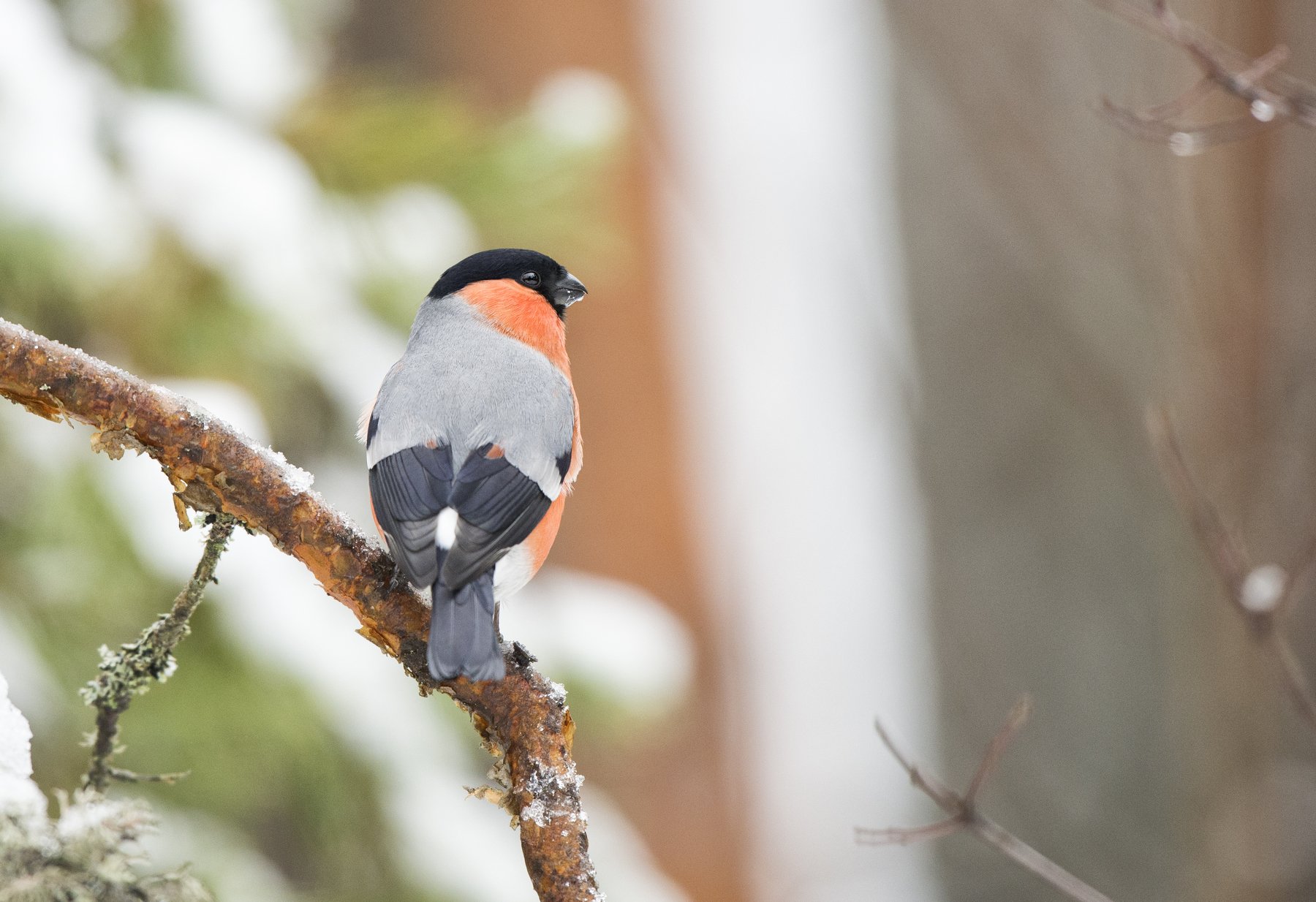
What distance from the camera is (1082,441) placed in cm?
717

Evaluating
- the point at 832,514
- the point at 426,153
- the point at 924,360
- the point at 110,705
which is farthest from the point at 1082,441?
the point at 110,705

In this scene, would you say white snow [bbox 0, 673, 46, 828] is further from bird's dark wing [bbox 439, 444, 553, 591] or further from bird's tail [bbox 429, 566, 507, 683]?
bird's dark wing [bbox 439, 444, 553, 591]

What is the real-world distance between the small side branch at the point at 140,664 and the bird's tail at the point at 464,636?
11.9 inches

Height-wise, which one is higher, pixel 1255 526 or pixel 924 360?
pixel 924 360

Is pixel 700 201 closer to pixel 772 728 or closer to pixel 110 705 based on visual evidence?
pixel 772 728

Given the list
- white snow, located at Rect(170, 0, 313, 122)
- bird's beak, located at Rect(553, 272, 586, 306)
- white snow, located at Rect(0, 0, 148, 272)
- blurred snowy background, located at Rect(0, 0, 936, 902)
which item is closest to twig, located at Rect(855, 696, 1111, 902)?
bird's beak, located at Rect(553, 272, 586, 306)

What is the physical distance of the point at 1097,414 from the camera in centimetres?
613

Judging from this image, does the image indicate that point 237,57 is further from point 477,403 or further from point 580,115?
point 477,403

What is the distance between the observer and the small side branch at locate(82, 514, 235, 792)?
1387mm

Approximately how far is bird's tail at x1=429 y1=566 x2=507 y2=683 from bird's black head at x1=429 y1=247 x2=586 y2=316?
1.27m

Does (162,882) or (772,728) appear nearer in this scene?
(162,882)

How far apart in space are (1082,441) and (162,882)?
22.1 feet

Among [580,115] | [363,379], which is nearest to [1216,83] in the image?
[363,379]

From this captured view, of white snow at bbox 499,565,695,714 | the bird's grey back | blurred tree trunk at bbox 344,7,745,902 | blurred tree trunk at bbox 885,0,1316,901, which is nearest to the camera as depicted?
the bird's grey back
